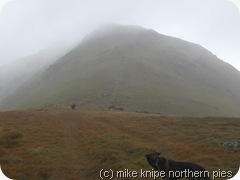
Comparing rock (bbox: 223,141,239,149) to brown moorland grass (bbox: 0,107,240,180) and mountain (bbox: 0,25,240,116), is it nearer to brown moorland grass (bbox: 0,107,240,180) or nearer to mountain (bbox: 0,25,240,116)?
brown moorland grass (bbox: 0,107,240,180)

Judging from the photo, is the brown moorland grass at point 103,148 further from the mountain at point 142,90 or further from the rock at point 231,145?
the mountain at point 142,90

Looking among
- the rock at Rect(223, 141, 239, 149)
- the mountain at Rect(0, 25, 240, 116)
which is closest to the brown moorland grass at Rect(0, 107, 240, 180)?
the rock at Rect(223, 141, 239, 149)

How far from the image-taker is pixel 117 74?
172625 millimetres

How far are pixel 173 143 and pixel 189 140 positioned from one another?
105 inches

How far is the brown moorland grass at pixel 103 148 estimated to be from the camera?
27.2m

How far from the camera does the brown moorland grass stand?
27.2m

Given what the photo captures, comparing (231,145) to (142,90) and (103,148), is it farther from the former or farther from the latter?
(142,90)

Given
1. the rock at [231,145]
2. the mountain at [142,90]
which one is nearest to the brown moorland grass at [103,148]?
the rock at [231,145]

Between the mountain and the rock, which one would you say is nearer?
the rock

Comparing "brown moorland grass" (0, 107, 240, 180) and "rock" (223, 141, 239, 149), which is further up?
"rock" (223, 141, 239, 149)

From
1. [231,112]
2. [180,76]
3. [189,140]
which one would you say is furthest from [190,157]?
[180,76]

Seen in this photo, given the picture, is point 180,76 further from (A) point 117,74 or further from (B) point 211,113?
(B) point 211,113

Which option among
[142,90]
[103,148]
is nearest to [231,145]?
[103,148]

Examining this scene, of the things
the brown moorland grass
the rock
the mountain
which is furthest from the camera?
the mountain
